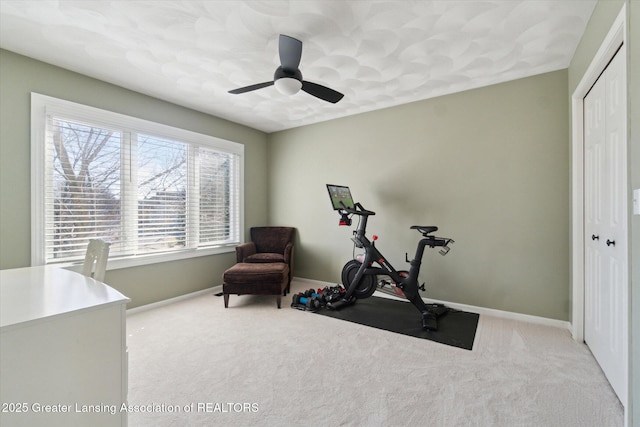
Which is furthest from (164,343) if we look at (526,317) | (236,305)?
(526,317)

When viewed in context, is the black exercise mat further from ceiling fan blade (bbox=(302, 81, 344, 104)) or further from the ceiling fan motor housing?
the ceiling fan motor housing

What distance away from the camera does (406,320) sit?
2961mm

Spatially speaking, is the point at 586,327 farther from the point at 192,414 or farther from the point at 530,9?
the point at 192,414

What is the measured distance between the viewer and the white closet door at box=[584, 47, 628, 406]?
5.42 ft

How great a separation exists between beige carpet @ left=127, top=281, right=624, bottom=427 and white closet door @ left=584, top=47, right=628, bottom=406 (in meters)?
0.22

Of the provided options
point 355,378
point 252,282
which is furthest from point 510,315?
point 252,282

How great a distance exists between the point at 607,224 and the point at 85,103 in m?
4.72

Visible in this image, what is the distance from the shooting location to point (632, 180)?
135 centimetres

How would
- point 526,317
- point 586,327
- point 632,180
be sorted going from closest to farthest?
point 632,180, point 586,327, point 526,317

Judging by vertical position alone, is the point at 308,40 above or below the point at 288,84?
above

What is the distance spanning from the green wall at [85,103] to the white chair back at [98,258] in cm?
118

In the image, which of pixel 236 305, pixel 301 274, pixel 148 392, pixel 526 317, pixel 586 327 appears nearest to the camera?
pixel 148 392

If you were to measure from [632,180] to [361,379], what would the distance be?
1.93m

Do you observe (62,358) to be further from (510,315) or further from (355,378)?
(510,315)
